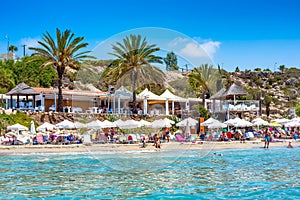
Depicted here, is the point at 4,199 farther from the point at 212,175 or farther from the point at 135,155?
the point at 212,175

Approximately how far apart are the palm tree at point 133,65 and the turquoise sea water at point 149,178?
1397mm

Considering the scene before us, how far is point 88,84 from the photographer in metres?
8.55

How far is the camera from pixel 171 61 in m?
8.06

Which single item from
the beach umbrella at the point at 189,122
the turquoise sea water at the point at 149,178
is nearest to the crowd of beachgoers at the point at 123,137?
the beach umbrella at the point at 189,122

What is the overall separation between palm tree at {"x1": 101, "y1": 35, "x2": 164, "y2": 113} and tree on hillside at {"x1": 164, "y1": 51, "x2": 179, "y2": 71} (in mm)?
134

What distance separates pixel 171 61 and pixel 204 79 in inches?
27.4

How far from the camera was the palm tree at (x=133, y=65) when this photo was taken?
7652 mm

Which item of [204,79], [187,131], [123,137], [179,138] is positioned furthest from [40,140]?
[204,79]

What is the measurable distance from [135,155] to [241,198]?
3.74 meters

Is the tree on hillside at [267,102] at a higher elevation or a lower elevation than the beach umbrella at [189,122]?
higher

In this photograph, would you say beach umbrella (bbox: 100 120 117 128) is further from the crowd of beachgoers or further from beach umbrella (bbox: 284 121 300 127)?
beach umbrella (bbox: 284 121 300 127)

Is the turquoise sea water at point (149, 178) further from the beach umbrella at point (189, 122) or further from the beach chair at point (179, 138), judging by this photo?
the beach umbrella at point (189, 122)

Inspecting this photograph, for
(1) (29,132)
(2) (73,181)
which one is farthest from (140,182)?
(1) (29,132)

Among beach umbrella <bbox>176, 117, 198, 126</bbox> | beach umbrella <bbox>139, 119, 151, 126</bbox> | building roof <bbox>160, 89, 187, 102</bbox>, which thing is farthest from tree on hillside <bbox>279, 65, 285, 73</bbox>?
building roof <bbox>160, 89, 187, 102</bbox>
